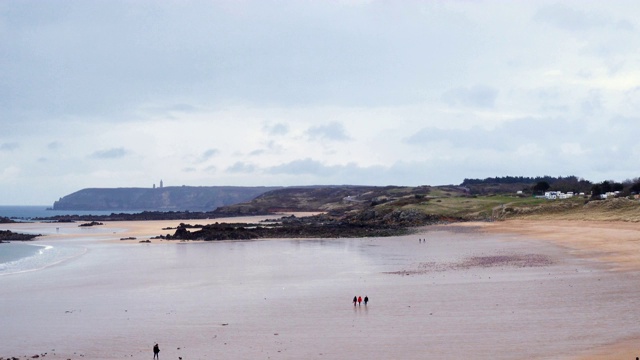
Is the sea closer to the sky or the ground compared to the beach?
closer to the sky

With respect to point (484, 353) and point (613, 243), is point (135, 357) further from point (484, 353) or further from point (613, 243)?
point (613, 243)

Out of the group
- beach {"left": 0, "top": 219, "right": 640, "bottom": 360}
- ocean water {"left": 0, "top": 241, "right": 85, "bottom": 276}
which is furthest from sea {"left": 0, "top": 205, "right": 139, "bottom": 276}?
beach {"left": 0, "top": 219, "right": 640, "bottom": 360}

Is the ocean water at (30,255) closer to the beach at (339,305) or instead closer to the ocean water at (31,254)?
the ocean water at (31,254)

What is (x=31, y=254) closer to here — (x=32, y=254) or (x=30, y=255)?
(x=32, y=254)

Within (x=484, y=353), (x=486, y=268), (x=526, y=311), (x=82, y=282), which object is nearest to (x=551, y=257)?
(x=486, y=268)

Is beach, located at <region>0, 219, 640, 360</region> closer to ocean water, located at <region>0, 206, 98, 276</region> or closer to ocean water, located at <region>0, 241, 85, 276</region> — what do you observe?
ocean water, located at <region>0, 241, 85, 276</region>

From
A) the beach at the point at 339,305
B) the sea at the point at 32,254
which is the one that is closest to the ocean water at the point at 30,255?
the sea at the point at 32,254

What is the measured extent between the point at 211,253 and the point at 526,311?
32.8 meters

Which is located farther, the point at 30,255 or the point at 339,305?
the point at 30,255

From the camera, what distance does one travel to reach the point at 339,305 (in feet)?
82.7

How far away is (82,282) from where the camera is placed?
3428 cm

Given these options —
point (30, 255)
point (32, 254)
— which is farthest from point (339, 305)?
point (32, 254)

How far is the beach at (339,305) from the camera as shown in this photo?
60.6ft

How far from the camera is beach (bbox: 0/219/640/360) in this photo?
18469mm
